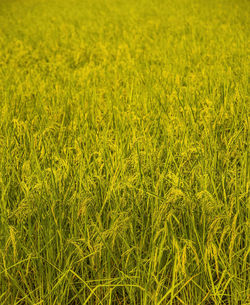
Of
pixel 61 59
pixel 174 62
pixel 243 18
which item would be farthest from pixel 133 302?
pixel 243 18

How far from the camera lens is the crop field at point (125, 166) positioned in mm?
1377

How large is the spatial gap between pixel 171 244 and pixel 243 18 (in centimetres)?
724

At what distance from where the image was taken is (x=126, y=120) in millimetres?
2498

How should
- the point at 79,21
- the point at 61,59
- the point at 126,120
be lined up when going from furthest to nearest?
the point at 79,21 < the point at 61,59 < the point at 126,120

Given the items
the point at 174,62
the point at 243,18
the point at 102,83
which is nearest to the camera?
the point at 102,83

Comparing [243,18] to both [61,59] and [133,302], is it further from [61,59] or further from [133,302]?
[133,302]

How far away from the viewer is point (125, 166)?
5.83 feet

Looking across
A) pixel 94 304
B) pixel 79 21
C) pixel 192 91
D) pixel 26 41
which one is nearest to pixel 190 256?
pixel 94 304

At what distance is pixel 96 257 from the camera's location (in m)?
1.41

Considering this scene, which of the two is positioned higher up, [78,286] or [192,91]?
[192,91]

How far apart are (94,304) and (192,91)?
215 centimetres

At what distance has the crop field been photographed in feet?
4.52

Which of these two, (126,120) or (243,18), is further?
(243,18)

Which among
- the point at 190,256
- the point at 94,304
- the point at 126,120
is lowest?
the point at 94,304
